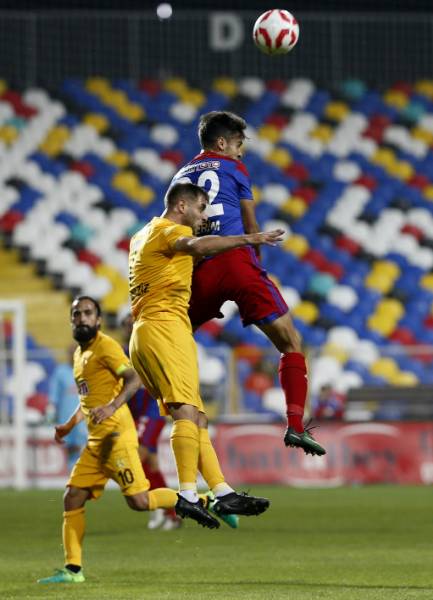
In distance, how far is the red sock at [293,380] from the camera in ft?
24.9

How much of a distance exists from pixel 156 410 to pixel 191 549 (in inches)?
92.5

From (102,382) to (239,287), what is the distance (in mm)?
1815

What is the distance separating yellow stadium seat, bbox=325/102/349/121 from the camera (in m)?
27.9

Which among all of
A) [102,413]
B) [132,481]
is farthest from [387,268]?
[102,413]

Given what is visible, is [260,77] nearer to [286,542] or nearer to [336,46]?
[336,46]

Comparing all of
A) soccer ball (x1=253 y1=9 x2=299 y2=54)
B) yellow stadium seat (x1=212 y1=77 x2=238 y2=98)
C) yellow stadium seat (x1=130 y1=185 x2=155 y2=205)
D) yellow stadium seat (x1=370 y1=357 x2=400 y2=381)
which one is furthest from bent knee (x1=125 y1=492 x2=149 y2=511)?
yellow stadium seat (x1=212 y1=77 x2=238 y2=98)

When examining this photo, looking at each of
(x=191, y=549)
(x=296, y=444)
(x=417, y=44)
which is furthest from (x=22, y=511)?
(x=417, y=44)

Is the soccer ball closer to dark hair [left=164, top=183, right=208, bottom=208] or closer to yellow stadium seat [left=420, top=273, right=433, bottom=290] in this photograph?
dark hair [left=164, top=183, right=208, bottom=208]

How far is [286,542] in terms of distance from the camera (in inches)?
423

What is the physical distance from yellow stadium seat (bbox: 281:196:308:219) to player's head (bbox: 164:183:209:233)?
1817 cm

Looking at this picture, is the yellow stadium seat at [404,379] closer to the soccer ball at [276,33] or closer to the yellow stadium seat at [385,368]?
the yellow stadium seat at [385,368]

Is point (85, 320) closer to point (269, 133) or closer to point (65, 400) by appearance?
point (65, 400)

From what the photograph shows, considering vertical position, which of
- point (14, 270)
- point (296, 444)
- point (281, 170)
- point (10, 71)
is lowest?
point (296, 444)

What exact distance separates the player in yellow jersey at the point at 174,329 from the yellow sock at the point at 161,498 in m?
1.41
